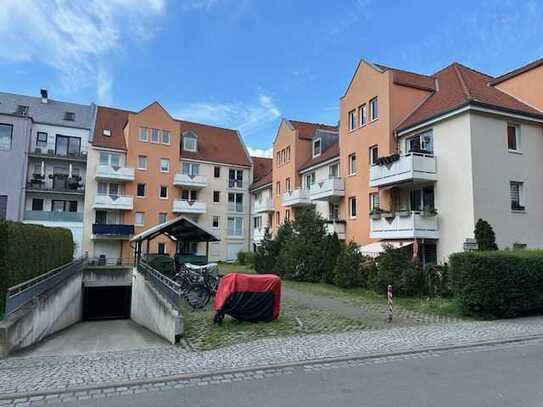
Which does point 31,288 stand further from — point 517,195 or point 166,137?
point 166,137

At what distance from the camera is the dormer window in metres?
49.7

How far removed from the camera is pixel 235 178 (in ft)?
170

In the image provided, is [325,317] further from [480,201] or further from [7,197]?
[7,197]

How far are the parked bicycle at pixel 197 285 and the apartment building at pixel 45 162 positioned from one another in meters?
28.3

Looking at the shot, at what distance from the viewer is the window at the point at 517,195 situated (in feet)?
71.3

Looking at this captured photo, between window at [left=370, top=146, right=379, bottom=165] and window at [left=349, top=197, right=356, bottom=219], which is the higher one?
window at [left=370, top=146, right=379, bottom=165]

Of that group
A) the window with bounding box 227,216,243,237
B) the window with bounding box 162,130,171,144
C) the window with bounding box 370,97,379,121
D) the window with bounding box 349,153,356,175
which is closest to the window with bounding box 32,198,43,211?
the window with bounding box 162,130,171,144

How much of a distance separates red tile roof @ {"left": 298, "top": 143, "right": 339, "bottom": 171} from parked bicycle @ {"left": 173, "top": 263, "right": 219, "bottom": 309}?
18.0 metres

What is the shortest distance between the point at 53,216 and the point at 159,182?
10.8 metres

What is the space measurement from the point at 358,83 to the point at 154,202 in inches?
1014

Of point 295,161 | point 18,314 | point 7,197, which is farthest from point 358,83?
point 7,197

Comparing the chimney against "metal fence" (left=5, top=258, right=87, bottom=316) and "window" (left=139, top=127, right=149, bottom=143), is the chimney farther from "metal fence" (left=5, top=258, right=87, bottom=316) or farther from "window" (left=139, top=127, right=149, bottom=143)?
"metal fence" (left=5, top=258, right=87, bottom=316)

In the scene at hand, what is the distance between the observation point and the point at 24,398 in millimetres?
6496

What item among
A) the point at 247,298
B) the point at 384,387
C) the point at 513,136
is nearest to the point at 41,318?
the point at 247,298
